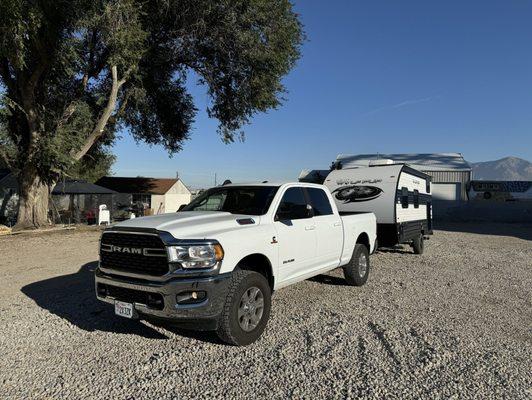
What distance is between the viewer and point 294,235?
19.0ft

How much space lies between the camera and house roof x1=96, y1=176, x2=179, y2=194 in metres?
42.4

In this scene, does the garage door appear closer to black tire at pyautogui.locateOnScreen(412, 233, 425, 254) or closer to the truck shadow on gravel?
black tire at pyautogui.locateOnScreen(412, 233, 425, 254)

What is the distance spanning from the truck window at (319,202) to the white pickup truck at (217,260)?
34cm

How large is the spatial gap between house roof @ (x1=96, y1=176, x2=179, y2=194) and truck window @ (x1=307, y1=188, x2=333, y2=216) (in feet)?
122

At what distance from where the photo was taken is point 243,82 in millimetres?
19766

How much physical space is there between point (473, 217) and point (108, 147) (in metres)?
24.4

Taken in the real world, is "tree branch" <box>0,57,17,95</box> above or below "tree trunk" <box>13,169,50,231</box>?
above

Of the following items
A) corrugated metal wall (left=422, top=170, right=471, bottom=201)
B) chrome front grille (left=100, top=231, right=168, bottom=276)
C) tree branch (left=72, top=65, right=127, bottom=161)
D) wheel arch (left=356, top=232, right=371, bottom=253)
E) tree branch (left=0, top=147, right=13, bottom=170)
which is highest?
tree branch (left=72, top=65, right=127, bottom=161)

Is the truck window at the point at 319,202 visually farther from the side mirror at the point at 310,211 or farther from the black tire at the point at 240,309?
the black tire at the point at 240,309

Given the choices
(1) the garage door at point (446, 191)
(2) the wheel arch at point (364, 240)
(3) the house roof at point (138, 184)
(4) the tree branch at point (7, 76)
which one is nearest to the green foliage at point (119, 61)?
(4) the tree branch at point (7, 76)

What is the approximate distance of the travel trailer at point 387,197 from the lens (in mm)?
10891

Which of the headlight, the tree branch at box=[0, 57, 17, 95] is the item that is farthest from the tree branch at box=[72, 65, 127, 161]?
the headlight

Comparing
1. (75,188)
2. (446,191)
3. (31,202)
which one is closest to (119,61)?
(31,202)

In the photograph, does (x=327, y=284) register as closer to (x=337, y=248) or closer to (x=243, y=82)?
(x=337, y=248)
